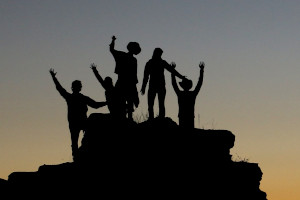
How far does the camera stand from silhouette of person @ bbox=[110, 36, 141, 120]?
67.9 ft

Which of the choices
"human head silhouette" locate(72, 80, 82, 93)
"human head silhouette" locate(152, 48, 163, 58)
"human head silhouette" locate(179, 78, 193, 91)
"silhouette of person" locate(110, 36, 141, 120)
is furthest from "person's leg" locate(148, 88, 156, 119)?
"human head silhouette" locate(72, 80, 82, 93)

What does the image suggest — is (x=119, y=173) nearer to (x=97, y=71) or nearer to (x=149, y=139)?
(x=149, y=139)

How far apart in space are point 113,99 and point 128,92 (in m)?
0.53

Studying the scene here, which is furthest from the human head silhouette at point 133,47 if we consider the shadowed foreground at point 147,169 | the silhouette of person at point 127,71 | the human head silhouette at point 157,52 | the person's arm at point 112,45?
the shadowed foreground at point 147,169

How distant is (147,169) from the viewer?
766 inches

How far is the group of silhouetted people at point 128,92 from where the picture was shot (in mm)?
20453

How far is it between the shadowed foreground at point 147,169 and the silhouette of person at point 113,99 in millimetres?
320


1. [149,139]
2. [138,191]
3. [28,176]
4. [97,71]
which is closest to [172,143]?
[149,139]

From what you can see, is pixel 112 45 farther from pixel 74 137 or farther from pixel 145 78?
pixel 74 137

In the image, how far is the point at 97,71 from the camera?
67.3 feet

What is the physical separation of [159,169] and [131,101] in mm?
2713

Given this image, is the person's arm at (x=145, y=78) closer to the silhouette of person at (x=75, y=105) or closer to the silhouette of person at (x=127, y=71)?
the silhouette of person at (x=127, y=71)

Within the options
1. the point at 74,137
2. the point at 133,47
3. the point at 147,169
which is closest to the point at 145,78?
the point at 133,47

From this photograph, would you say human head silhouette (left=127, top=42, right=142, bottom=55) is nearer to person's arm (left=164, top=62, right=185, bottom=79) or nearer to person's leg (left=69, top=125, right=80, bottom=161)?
person's arm (left=164, top=62, right=185, bottom=79)
